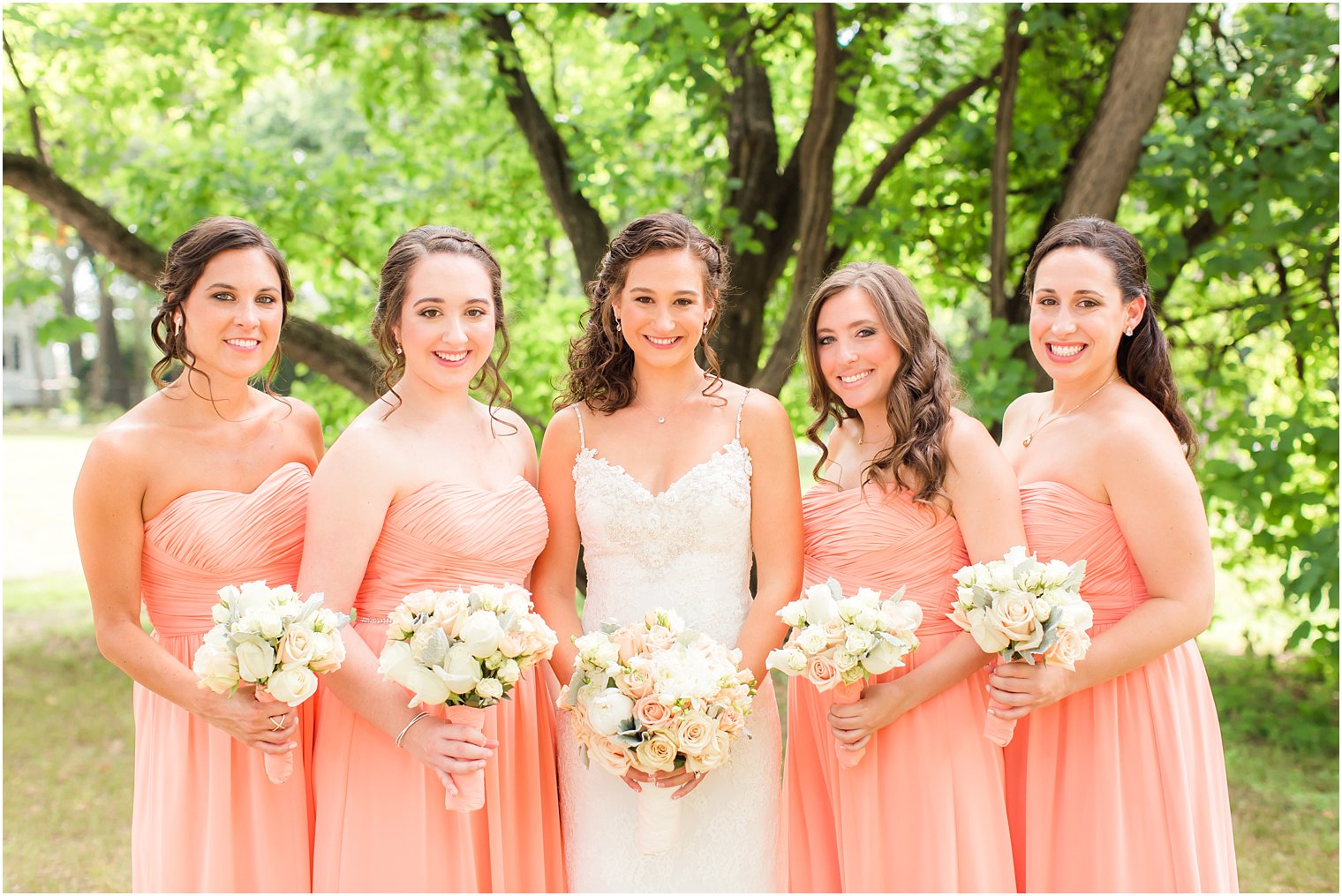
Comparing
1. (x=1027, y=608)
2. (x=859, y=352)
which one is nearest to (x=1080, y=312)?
(x=859, y=352)

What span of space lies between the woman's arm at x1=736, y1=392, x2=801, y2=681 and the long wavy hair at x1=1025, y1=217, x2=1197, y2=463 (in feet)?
3.51

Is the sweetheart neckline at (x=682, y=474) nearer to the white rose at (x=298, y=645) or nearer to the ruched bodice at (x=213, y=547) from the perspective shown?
the ruched bodice at (x=213, y=547)

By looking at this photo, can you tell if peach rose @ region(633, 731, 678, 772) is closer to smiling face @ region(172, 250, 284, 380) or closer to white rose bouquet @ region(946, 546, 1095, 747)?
white rose bouquet @ region(946, 546, 1095, 747)

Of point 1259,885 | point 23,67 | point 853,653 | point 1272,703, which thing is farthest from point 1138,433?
point 23,67

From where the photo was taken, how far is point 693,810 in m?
3.59

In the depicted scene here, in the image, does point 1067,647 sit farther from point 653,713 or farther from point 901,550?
point 653,713

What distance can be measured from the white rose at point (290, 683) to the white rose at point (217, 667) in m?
0.12

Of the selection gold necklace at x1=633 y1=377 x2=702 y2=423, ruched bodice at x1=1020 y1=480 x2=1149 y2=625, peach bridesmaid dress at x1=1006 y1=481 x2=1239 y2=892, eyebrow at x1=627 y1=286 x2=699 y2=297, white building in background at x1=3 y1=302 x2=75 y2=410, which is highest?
white building in background at x1=3 y1=302 x2=75 y2=410

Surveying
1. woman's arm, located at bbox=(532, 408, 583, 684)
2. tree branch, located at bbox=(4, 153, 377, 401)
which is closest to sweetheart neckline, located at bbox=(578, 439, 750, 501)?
woman's arm, located at bbox=(532, 408, 583, 684)

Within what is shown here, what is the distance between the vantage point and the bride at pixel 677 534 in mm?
3578

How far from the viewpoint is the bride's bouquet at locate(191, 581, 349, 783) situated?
9.27 feet

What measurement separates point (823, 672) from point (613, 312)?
1.54 m

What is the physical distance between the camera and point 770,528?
364 cm

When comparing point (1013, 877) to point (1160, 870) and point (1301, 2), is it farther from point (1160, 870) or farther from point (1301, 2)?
point (1301, 2)
